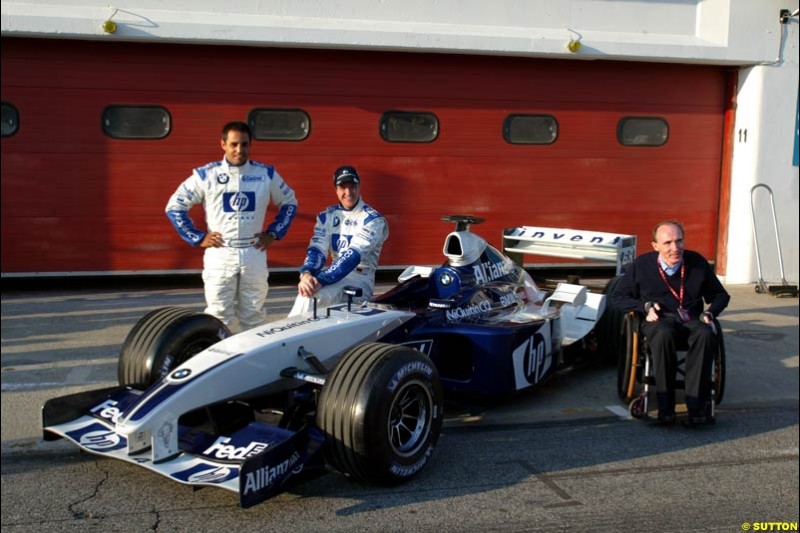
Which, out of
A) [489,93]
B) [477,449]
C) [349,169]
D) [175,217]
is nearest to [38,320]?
[175,217]

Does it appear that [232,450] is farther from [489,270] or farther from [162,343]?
[489,270]

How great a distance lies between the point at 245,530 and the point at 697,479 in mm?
2495

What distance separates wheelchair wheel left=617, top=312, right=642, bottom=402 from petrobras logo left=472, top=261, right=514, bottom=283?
992 millimetres

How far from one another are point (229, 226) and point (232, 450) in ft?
7.74

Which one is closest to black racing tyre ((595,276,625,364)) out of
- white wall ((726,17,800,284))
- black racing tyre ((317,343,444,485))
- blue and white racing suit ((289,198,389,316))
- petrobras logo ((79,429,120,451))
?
blue and white racing suit ((289,198,389,316))

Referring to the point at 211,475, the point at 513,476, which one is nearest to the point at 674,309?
the point at 513,476

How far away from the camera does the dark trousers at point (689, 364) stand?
17.9ft

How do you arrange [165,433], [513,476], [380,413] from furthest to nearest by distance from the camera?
[513,476], [380,413], [165,433]

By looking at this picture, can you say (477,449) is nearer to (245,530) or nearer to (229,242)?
(245,530)

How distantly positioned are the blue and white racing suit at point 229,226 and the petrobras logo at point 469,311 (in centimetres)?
150

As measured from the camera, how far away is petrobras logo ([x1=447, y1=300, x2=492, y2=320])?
18.6 ft

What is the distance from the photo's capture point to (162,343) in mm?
5105

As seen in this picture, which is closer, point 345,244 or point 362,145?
point 345,244

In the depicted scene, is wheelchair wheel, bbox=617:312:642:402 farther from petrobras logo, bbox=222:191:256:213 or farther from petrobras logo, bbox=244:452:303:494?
petrobras logo, bbox=222:191:256:213
